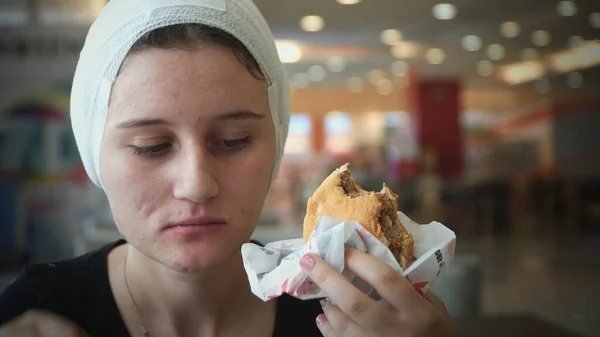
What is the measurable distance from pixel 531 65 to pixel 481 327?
2778 mm

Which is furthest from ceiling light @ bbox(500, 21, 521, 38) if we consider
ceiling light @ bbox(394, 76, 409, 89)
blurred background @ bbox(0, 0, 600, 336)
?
ceiling light @ bbox(394, 76, 409, 89)

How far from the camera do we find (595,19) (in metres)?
1.42

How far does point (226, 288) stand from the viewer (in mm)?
1085

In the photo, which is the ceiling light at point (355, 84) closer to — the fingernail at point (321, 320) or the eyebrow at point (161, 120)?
the eyebrow at point (161, 120)

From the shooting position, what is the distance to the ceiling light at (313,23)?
2.82 meters

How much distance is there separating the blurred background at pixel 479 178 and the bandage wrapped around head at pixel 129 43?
29 cm

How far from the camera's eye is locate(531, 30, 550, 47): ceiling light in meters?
2.53

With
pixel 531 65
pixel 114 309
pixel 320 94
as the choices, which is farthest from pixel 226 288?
pixel 320 94

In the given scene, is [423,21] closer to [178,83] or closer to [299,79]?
[178,83]

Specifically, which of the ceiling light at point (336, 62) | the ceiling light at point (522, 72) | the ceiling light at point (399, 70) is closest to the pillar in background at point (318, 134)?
the ceiling light at point (399, 70)

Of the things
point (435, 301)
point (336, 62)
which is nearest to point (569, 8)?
point (435, 301)

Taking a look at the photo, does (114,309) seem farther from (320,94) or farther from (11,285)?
(320,94)

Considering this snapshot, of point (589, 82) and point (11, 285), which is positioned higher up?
point (589, 82)

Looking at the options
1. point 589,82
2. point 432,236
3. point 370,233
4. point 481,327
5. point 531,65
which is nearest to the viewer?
point 370,233
